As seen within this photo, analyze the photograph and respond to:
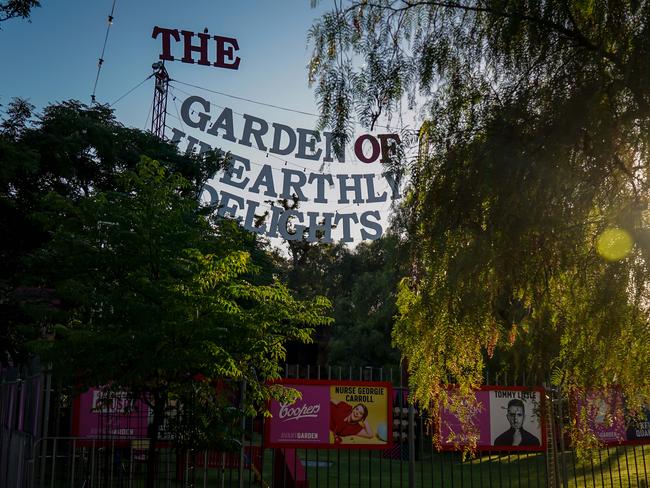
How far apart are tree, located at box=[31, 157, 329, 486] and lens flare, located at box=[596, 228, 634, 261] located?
4.90m

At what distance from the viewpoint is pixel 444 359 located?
712cm

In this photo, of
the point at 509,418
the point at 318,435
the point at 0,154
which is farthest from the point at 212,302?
the point at 0,154

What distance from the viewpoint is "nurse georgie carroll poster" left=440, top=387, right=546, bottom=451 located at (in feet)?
37.9

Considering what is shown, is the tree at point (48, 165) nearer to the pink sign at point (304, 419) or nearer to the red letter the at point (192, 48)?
the red letter the at point (192, 48)

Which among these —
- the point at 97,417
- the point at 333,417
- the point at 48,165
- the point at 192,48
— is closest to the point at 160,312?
the point at 97,417

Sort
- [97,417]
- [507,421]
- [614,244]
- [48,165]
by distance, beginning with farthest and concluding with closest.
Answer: [48,165], [507,421], [97,417], [614,244]

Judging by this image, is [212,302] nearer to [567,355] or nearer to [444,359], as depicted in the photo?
[444,359]

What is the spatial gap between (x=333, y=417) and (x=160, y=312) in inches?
131

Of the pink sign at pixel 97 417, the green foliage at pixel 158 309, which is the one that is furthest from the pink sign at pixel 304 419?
the pink sign at pixel 97 417

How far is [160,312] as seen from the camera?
9250mm

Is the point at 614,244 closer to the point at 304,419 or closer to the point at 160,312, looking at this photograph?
the point at 160,312

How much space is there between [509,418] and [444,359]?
527 centimetres

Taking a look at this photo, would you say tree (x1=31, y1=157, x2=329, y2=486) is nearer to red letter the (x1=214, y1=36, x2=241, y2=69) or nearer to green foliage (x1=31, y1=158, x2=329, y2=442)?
green foliage (x1=31, y1=158, x2=329, y2=442)

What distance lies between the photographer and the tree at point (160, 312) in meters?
9.07
